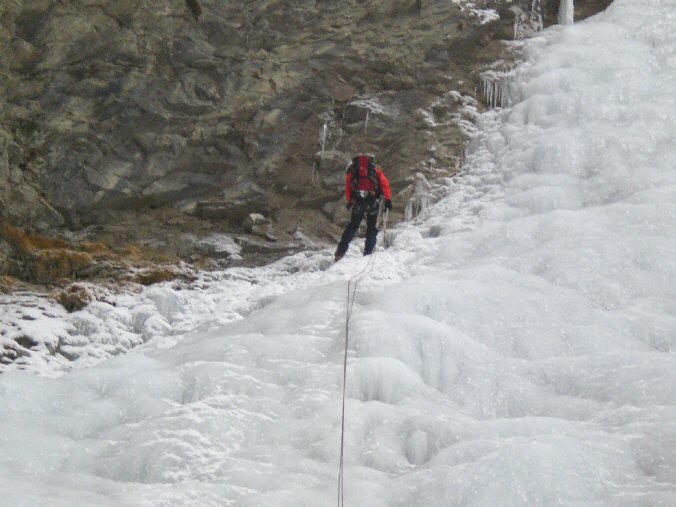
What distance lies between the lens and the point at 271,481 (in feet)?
13.8

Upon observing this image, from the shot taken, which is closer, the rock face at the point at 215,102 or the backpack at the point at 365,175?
the backpack at the point at 365,175

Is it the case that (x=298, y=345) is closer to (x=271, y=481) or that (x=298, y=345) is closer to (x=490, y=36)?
(x=271, y=481)

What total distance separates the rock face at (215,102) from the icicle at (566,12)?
1598 mm

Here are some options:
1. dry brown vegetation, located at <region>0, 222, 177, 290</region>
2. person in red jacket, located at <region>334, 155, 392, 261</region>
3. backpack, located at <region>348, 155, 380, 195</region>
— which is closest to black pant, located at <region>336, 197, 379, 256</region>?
person in red jacket, located at <region>334, 155, 392, 261</region>

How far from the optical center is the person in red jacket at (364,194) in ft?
27.1

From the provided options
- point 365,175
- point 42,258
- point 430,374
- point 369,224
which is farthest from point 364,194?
point 42,258

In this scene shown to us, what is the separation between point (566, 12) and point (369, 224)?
569 cm

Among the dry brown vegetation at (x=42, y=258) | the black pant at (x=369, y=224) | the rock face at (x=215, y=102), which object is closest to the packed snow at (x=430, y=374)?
the black pant at (x=369, y=224)

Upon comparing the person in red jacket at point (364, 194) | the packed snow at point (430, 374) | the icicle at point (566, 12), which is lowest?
the packed snow at point (430, 374)

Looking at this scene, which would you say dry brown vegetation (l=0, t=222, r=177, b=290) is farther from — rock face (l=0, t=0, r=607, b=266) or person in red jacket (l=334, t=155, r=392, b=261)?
person in red jacket (l=334, t=155, r=392, b=261)

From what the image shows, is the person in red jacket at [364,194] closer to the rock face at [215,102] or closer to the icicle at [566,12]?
the rock face at [215,102]

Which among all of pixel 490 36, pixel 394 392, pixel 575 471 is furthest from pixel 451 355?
pixel 490 36

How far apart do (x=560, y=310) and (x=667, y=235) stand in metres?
1.56

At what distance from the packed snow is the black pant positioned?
0.20 meters
